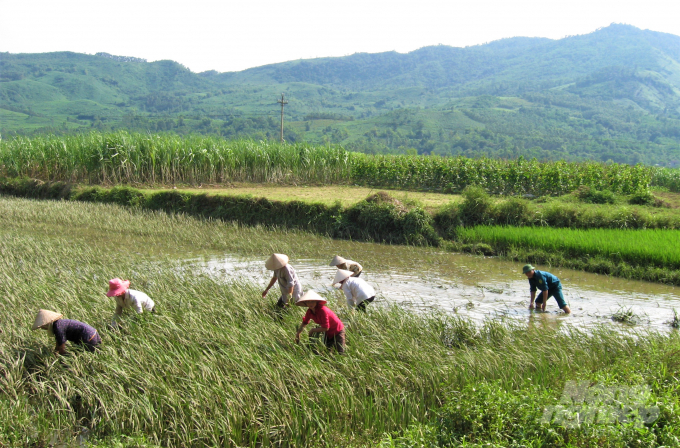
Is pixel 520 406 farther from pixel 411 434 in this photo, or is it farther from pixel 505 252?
pixel 505 252

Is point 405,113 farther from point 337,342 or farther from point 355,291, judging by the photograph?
point 337,342

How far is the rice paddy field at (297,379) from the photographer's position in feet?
13.9

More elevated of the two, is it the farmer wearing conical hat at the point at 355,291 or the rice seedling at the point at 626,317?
the farmer wearing conical hat at the point at 355,291

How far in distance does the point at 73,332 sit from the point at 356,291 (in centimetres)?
349

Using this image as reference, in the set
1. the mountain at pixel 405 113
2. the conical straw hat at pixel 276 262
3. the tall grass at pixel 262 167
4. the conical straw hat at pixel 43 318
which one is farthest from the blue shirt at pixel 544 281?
the mountain at pixel 405 113

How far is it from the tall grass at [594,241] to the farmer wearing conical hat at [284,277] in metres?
7.35

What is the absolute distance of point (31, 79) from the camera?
16900 centimetres

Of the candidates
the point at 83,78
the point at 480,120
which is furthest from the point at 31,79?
the point at 480,120

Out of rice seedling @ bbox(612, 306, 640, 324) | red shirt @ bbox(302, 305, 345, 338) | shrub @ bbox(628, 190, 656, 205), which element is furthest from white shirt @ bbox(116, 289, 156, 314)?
shrub @ bbox(628, 190, 656, 205)

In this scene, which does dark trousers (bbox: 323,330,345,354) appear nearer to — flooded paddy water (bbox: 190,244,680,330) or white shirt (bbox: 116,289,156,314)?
flooded paddy water (bbox: 190,244,680,330)

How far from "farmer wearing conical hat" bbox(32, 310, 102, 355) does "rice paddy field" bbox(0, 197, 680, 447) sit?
0.43 ft

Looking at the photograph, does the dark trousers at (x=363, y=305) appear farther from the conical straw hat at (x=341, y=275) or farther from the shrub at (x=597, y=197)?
the shrub at (x=597, y=197)

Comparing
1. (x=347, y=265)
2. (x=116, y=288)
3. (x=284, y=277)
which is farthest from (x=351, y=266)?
(x=116, y=288)

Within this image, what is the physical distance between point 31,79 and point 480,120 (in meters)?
150
